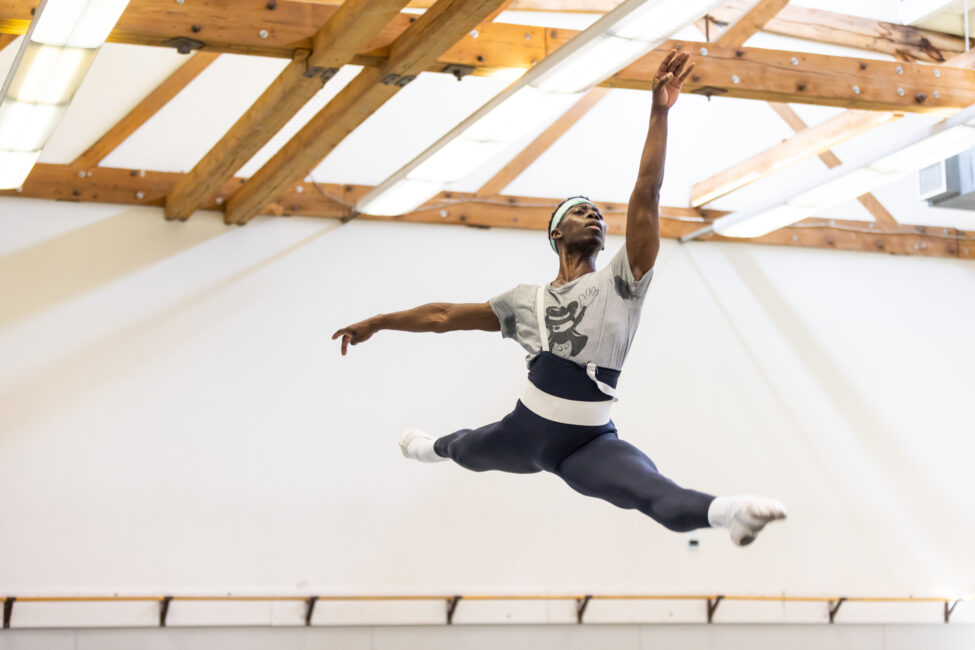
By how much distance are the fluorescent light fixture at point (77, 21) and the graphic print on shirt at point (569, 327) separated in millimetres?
2076

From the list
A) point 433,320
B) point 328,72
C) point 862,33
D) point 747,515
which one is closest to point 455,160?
point 328,72

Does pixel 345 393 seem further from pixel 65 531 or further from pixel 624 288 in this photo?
pixel 624 288

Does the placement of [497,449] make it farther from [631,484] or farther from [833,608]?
[833,608]

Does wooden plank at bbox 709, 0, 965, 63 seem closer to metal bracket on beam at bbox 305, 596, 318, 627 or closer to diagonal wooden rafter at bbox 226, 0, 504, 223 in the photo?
diagonal wooden rafter at bbox 226, 0, 504, 223

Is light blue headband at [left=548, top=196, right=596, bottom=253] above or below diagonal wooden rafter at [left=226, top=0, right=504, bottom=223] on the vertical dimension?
below

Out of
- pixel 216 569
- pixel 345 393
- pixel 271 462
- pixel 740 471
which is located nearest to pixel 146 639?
pixel 216 569

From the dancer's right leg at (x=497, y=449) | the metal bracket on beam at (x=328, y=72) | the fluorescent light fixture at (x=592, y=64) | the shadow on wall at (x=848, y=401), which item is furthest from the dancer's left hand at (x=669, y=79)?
the shadow on wall at (x=848, y=401)

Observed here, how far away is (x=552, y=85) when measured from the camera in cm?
532

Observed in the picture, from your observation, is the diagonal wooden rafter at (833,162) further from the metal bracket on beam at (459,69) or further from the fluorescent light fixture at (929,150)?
the metal bracket on beam at (459,69)

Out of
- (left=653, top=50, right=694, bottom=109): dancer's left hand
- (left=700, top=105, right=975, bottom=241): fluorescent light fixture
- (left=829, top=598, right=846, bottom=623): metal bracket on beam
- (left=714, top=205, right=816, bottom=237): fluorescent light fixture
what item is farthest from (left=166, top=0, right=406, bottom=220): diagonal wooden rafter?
(left=829, top=598, right=846, bottom=623): metal bracket on beam

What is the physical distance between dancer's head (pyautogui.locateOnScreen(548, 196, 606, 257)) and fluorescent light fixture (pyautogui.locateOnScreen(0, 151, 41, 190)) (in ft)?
11.4

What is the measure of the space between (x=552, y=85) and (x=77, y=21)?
2098 millimetres

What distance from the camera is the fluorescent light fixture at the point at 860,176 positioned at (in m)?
6.16

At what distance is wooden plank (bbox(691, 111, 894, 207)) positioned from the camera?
6.73m
